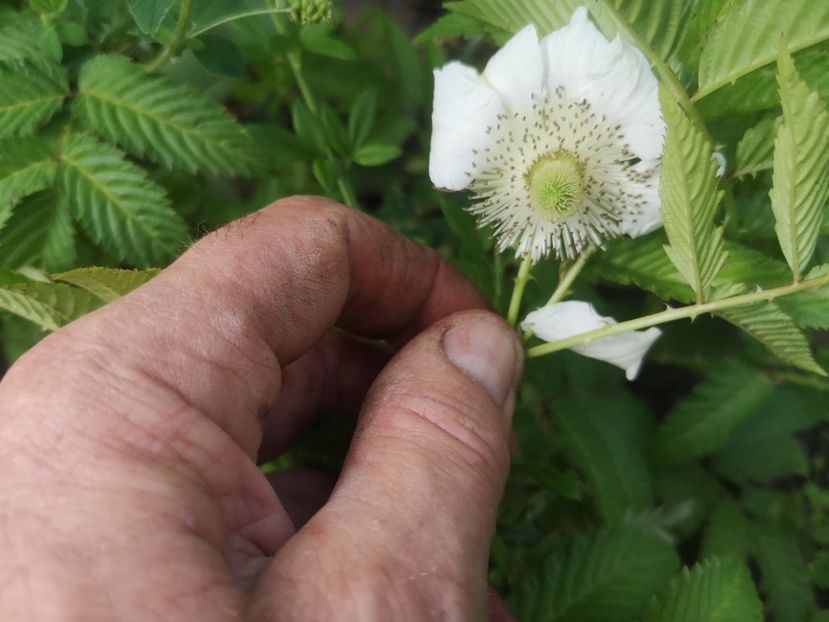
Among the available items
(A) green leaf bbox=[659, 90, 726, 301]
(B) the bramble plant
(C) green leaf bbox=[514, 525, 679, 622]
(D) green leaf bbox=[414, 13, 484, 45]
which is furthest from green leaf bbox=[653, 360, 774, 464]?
(D) green leaf bbox=[414, 13, 484, 45]

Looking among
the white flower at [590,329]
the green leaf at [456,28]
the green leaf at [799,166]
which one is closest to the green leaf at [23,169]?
the green leaf at [456,28]

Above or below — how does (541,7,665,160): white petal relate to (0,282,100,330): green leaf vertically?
above

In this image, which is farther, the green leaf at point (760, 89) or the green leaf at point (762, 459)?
the green leaf at point (762, 459)

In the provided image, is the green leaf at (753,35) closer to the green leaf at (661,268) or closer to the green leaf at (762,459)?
the green leaf at (661,268)

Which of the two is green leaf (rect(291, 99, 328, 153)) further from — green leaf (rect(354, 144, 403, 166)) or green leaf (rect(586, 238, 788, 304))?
green leaf (rect(586, 238, 788, 304))

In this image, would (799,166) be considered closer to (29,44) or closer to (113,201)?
(113,201)
